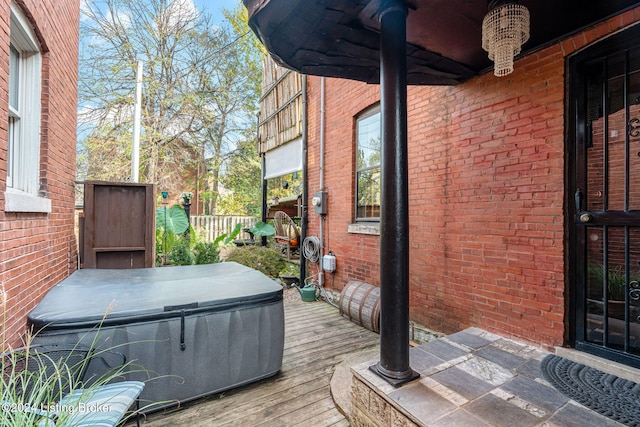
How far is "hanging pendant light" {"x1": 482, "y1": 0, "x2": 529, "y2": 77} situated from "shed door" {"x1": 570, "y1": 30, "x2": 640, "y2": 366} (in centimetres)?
83

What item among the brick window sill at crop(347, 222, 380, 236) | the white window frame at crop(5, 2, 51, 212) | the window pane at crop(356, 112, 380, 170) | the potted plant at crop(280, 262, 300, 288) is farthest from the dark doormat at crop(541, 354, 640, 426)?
the potted plant at crop(280, 262, 300, 288)

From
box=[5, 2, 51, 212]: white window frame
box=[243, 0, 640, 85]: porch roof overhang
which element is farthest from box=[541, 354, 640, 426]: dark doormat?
box=[5, 2, 51, 212]: white window frame

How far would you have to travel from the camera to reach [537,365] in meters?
2.11

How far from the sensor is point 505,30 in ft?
5.87

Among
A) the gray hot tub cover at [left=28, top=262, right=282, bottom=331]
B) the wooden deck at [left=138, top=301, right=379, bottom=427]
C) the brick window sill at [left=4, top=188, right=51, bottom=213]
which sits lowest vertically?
the wooden deck at [left=138, top=301, right=379, bottom=427]

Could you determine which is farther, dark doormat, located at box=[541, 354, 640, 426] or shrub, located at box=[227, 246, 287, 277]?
shrub, located at box=[227, 246, 287, 277]

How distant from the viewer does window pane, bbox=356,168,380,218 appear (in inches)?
169

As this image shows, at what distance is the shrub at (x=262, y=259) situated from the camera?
6500 mm

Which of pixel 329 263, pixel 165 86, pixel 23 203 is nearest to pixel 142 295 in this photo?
pixel 23 203

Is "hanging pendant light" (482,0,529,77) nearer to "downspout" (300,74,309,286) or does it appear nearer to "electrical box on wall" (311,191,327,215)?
"electrical box on wall" (311,191,327,215)

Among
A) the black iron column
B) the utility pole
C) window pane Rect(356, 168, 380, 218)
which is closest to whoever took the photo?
the black iron column

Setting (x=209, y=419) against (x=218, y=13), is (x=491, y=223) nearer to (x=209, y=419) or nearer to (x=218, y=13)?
(x=209, y=419)

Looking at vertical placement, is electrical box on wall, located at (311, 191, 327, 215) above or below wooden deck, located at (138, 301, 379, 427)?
above

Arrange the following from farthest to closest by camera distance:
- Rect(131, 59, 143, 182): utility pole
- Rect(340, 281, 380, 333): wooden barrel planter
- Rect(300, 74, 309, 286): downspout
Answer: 1. Rect(131, 59, 143, 182): utility pole
2. Rect(300, 74, 309, 286): downspout
3. Rect(340, 281, 380, 333): wooden barrel planter
